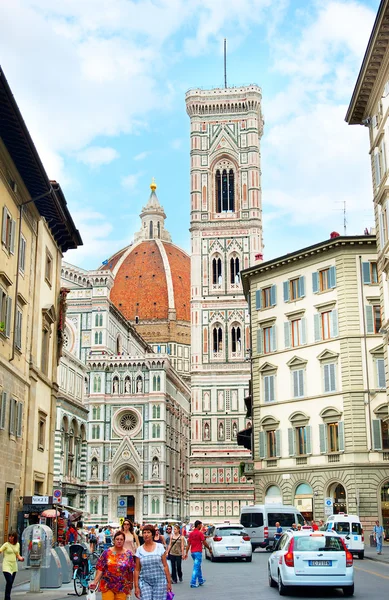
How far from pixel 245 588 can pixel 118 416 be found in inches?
3023

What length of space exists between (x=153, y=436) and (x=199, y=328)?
1311 centimetres

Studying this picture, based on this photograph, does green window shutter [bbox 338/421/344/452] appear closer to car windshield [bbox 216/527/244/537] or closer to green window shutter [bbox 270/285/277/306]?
green window shutter [bbox 270/285/277/306]

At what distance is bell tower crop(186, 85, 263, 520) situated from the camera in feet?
300

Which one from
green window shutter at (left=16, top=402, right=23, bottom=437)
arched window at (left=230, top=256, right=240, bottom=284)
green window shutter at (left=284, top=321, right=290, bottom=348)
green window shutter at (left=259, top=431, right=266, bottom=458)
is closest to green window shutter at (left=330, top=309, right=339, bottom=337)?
green window shutter at (left=284, top=321, right=290, bottom=348)

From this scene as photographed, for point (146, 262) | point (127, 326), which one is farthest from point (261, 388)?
point (146, 262)

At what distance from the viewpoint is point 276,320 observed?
1982 inches

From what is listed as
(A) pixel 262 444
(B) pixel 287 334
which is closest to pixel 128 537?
(B) pixel 287 334

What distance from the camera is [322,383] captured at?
46156 millimetres

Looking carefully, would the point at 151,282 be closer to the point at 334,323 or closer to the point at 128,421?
the point at 128,421

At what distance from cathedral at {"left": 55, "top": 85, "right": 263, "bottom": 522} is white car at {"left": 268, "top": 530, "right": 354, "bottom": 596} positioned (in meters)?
69.4

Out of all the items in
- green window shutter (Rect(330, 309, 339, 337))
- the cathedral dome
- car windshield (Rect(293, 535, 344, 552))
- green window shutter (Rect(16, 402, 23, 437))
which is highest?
the cathedral dome

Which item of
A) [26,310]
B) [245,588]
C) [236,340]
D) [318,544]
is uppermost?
[236,340]

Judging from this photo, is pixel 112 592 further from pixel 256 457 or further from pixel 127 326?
pixel 127 326

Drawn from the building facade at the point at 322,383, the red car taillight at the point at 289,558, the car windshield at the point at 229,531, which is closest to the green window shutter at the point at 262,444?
the building facade at the point at 322,383
